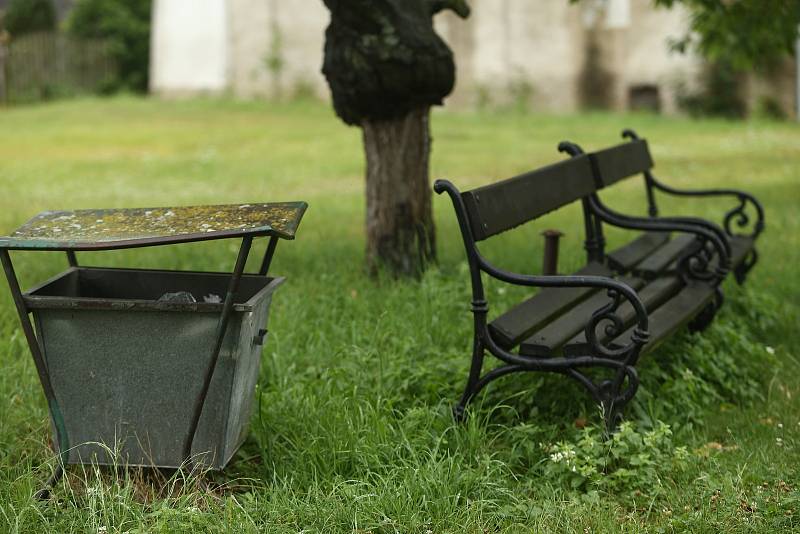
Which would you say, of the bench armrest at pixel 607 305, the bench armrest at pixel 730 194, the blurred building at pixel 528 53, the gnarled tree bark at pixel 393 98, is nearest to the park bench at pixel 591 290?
the bench armrest at pixel 607 305

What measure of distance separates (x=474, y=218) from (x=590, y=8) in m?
18.3

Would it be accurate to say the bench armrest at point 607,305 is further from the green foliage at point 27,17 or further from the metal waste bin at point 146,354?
the green foliage at point 27,17

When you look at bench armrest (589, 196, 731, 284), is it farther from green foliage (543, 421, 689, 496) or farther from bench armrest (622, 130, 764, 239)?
green foliage (543, 421, 689, 496)

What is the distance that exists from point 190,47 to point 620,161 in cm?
1979

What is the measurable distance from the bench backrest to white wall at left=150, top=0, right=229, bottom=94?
1952 centimetres

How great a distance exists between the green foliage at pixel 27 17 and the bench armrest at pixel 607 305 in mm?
29375

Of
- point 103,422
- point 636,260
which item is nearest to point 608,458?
point 103,422

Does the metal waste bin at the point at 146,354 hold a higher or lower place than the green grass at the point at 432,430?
higher

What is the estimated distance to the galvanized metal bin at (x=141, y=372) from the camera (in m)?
3.52

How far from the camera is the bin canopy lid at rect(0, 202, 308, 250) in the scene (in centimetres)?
A: 343

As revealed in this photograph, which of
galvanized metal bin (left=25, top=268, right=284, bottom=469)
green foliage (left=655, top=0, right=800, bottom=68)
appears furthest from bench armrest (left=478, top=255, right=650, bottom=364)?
green foliage (left=655, top=0, right=800, bottom=68)

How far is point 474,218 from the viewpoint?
4.18 meters

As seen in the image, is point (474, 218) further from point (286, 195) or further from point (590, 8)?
point (590, 8)

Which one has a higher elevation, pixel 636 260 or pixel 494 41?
pixel 494 41
